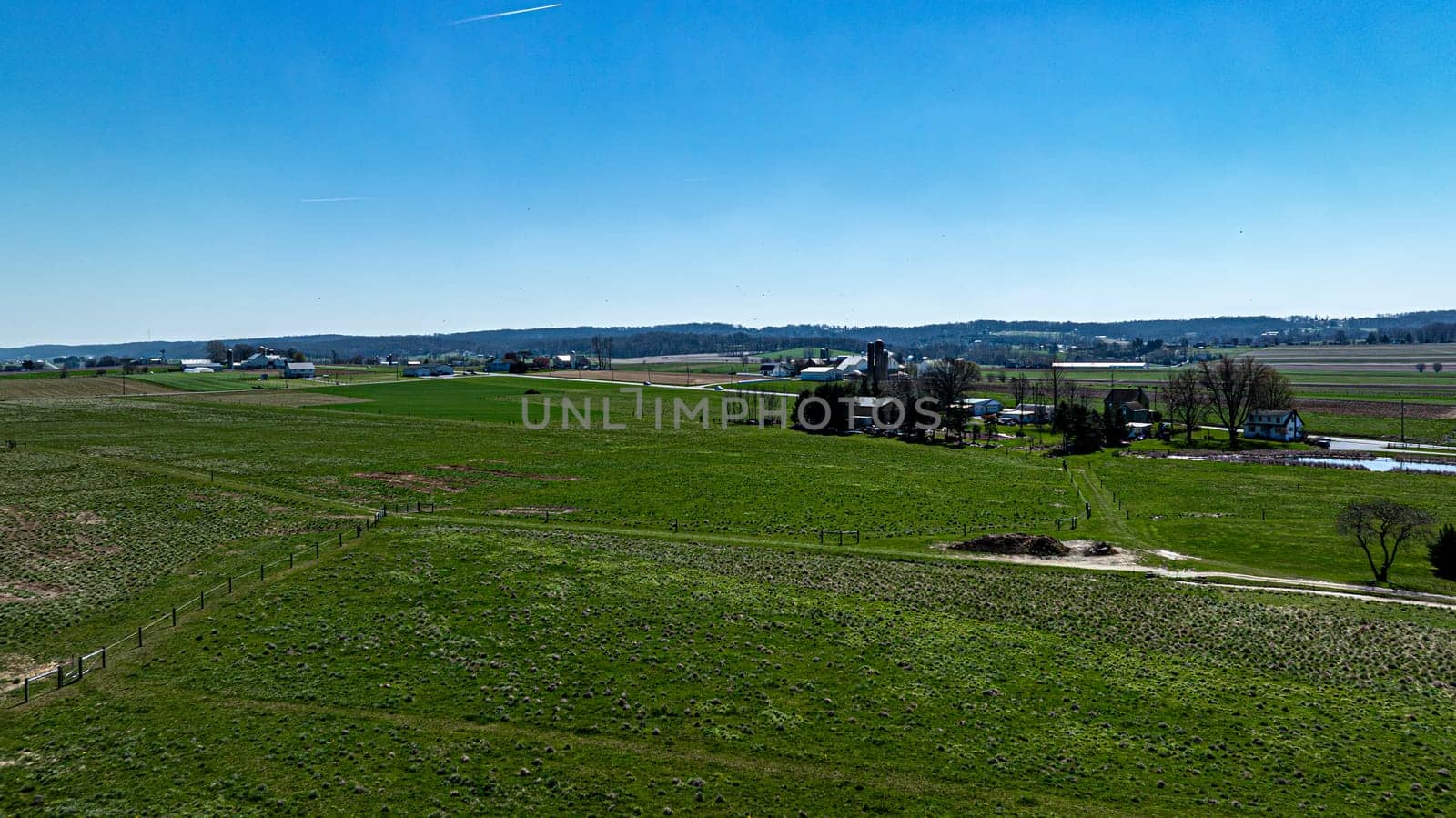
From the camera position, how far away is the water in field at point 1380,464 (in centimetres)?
6894

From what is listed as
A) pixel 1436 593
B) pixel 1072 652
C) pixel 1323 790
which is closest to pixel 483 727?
A: pixel 1072 652

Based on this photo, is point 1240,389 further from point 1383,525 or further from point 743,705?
point 743,705

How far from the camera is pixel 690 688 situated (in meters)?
24.2

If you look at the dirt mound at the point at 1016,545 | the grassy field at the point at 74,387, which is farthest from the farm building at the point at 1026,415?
the grassy field at the point at 74,387

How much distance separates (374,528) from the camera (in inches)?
1697

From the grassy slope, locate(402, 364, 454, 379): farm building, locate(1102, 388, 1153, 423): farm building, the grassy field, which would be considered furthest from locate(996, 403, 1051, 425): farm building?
the grassy field

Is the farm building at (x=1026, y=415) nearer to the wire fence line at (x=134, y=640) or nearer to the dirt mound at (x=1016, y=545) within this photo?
the dirt mound at (x=1016, y=545)

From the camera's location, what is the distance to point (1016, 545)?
41562 millimetres

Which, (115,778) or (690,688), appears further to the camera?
(690,688)

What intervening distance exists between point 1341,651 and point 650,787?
2592cm

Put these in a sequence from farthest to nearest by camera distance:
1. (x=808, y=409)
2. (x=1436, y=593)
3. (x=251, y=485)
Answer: (x=808, y=409) < (x=251, y=485) < (x=1436, y=593)

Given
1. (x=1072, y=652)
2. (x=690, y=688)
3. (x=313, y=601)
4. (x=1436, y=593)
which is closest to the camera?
(x=690, y=688)

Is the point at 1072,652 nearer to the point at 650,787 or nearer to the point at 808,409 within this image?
the point at 650,787

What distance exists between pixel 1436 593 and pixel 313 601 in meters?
49.8
